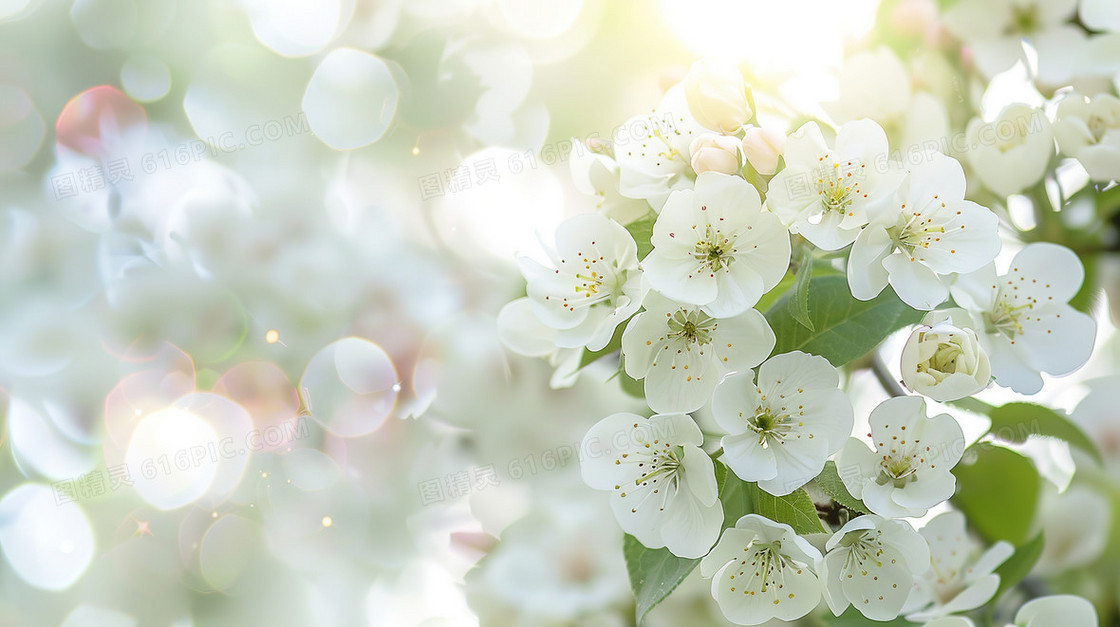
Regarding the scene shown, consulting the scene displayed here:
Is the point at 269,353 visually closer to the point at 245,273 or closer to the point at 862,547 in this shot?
the point at 245,273

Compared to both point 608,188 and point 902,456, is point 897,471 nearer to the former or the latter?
point 902,456

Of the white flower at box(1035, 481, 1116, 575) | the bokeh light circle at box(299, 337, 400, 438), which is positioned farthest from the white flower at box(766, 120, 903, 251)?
the bokeh light circle at box(299, 337, 400, 438)

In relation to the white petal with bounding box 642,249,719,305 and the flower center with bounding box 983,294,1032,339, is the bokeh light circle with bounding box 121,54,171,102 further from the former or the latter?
the flower center with bounding box 983,294,1032,339

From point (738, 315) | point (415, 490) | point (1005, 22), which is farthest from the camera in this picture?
point (415, 490)

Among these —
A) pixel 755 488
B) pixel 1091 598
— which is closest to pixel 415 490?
pixel 755 488

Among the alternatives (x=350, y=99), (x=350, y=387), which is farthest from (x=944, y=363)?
(x=350, y=99)
